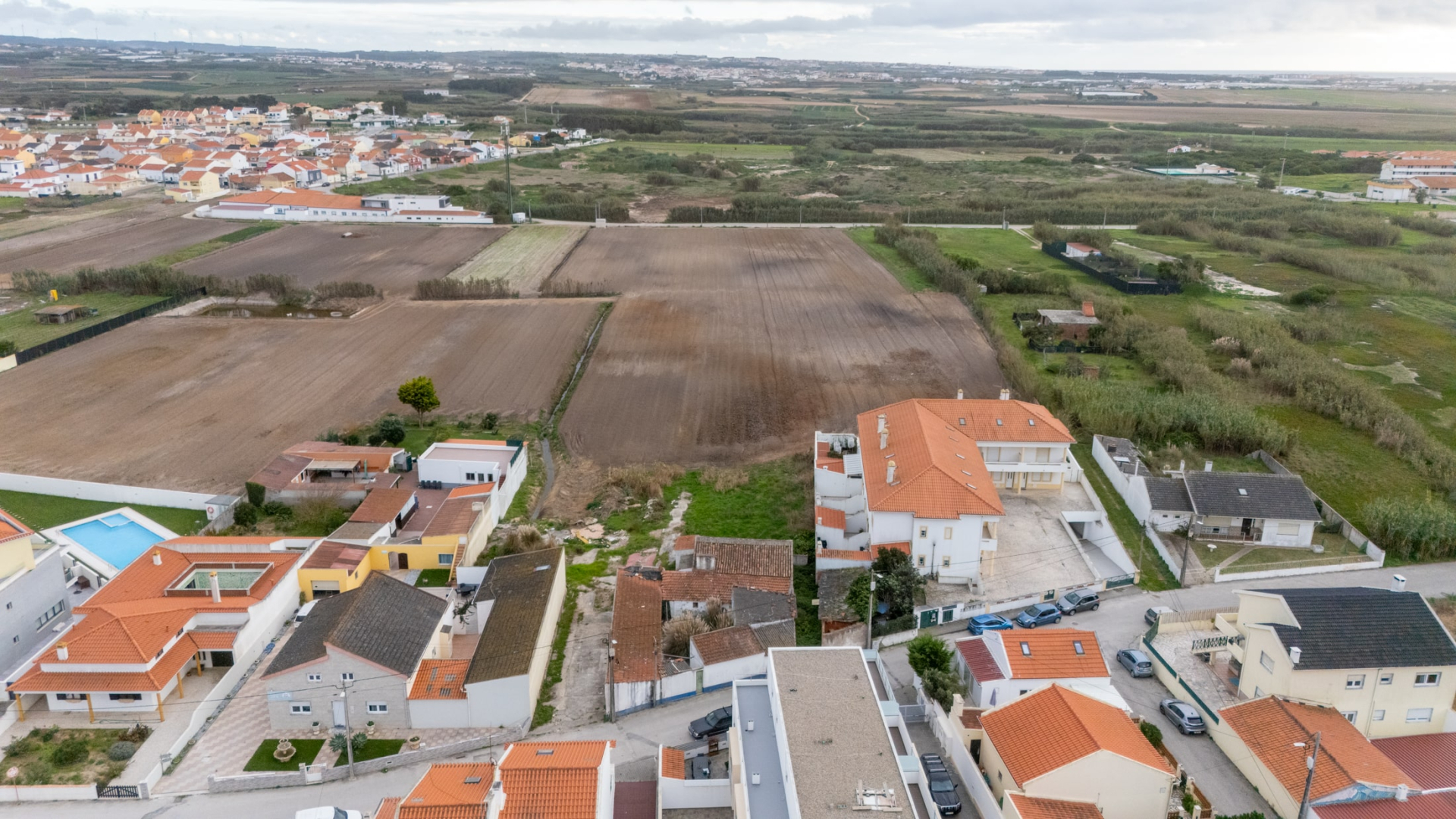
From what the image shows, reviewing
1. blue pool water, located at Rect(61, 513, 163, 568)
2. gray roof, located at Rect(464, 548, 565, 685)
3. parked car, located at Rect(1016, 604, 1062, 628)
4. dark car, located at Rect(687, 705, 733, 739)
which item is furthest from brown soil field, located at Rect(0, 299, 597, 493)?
parked car, located at Rect(1016, 604, 1062, 628)

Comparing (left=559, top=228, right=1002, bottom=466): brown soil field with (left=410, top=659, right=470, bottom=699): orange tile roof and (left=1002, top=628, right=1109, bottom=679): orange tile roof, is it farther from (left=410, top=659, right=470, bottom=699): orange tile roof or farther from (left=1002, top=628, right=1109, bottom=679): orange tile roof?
(left=1002, top=628, right=1109, bottom=679): orange tile roof

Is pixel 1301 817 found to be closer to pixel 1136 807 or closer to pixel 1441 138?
pixel 1136 807

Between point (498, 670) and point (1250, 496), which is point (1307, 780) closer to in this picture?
point (1250, 496)

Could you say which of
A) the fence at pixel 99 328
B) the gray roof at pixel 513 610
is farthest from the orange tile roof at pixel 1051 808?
the fence at pixel 99 328

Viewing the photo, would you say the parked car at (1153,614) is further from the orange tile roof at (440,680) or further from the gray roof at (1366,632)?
the orange tile roof at (440,680)

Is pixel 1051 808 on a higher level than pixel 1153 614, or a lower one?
higher

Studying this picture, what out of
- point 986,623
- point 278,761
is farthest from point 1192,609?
point 278,761
